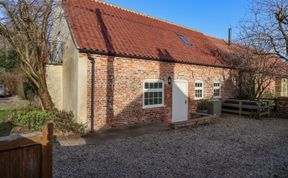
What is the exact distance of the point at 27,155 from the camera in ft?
7.58

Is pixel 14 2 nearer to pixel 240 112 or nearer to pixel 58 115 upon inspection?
pixel 58 115

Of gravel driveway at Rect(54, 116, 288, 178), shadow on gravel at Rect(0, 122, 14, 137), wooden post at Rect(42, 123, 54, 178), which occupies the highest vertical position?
wooden post at Rect(42, 123, 54, 178)

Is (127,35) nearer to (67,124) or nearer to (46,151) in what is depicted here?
(67,124)

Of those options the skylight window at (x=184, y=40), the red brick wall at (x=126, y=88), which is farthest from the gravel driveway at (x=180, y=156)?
the skylight window at (x=184, y=40)

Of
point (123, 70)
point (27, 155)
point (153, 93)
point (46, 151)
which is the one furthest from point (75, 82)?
point (27, 155)

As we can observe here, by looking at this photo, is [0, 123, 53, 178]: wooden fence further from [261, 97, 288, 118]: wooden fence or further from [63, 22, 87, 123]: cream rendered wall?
[261, 97, 288, 118]: wooden fence

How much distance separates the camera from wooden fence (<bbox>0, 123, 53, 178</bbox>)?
2129mm

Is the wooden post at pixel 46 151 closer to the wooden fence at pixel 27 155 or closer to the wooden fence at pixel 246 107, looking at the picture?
the wooden fence at pixel 27 155

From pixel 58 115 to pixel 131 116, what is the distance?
3173 mm

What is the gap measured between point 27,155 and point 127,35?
900 centimetres

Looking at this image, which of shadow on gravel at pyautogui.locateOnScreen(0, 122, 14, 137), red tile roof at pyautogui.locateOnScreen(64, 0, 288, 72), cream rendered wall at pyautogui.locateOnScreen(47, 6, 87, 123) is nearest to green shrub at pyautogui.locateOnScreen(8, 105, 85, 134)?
cream rendered wall at pyautogui.locateOnScreen(47, 6, 87, 123)

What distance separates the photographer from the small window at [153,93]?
9883 mm

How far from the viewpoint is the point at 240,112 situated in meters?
13.1

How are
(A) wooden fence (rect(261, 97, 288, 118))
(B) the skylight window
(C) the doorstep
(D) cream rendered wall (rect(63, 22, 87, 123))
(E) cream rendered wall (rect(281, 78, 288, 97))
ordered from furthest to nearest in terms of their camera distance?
(E) cream rendered wall (rect(281, 78, 288, 97))
(B) the skylight window
(A) wooden fence (rect(261, 97, 288, 118))
(C) the doorstep
(D) cream rendered wall (rect(63, 22, 87, 123))
